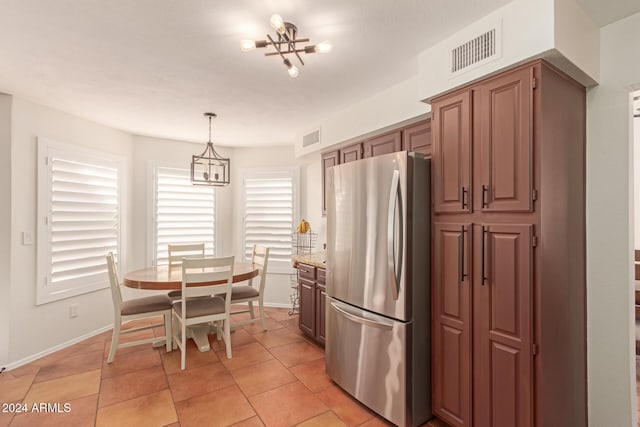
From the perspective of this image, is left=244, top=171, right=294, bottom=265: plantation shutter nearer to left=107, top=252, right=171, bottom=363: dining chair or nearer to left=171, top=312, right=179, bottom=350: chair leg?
left=171, top=312, right=179, bottom=350: chair leg

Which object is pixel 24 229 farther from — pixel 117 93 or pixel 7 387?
pixel 117 93

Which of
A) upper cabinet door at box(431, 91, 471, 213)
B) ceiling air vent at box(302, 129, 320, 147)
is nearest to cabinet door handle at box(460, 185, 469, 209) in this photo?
upper cabinet door at box(431, 91, 471, 213)

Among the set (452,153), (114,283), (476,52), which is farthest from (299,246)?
(476,52)

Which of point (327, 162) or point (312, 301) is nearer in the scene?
point (312, 301)

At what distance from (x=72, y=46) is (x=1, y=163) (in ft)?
5.54

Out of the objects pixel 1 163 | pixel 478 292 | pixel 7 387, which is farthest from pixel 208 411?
pixel 1 163

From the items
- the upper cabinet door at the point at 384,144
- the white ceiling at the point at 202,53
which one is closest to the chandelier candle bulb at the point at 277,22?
the white ceiling at the point at 202,53

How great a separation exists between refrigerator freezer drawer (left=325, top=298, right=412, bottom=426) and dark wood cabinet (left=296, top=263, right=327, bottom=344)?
701 mm

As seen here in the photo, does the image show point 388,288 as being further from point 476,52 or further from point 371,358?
point 476,52

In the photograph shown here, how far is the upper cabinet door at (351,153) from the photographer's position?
3.46 m

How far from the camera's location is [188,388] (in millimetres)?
2619

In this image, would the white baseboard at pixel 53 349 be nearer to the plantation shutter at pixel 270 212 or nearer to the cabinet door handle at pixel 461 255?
the plantation shutter at pixel 270 212

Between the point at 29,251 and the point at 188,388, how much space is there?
87.2 inches

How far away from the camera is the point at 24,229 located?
3152 millimetres
